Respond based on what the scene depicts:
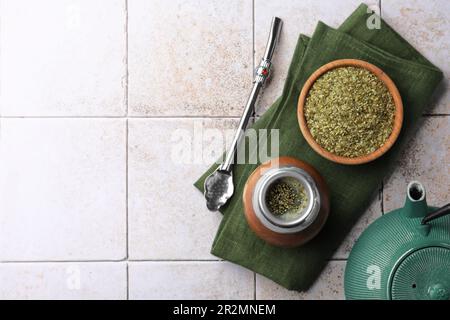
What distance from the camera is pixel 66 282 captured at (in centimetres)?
132

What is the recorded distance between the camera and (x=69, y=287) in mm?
1320

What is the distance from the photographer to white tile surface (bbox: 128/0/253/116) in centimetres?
132

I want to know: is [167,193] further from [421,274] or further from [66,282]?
[421,274]

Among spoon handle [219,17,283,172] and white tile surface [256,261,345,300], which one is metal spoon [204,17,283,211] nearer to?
spoon handle [219,17,283,172]

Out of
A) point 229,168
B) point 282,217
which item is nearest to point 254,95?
point 229,168

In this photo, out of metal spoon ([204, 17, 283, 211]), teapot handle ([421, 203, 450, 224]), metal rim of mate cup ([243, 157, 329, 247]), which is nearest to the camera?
teapot handle ([421, 203, 450, 224])

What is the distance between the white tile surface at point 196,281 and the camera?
132 cm

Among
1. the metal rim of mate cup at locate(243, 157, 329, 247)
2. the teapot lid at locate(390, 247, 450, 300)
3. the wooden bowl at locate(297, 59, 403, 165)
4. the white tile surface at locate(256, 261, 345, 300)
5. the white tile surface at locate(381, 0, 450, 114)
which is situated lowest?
the white tile surface at locate(256, 261, 345, 300)

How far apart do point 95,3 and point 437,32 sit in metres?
0.82

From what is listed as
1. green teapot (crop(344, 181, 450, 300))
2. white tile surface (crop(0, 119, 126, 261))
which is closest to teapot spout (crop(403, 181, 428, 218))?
green teapot (crop(344, 181, 450, 300))

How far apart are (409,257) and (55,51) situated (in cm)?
92

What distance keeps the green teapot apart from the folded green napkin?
0.40ft
